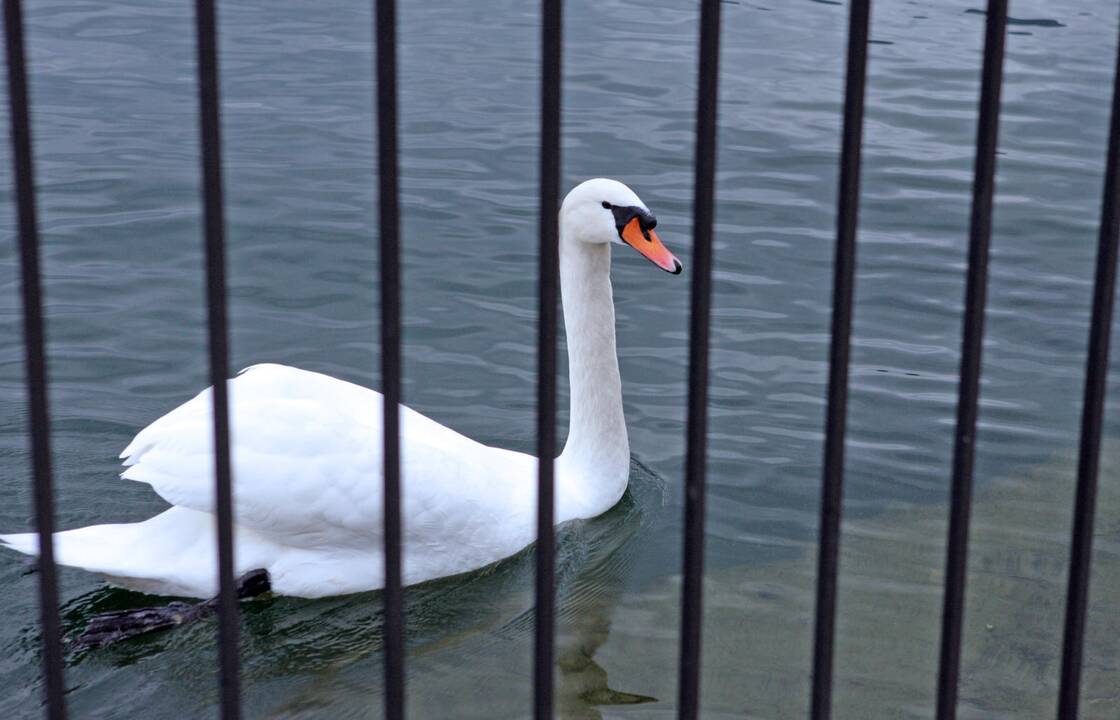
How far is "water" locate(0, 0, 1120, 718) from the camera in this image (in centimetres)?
494

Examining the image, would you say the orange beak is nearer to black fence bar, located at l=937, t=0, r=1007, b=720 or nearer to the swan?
the swan

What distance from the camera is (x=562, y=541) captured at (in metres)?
5.94

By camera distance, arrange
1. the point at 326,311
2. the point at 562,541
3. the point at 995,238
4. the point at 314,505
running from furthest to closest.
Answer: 1. the point at 995,238
2. the point at 326,311
3. the point at 562,541
4. the point at 314,505

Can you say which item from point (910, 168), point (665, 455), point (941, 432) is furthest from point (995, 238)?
point (665, 455)

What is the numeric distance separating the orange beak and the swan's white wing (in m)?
→ 1.18

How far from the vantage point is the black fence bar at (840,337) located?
1.64 meters

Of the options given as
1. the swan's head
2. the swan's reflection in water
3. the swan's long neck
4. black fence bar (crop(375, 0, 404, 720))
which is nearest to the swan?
the swan's reflection in water

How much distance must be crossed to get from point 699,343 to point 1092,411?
1.47 feet

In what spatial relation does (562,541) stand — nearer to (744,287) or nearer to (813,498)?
(813,498)

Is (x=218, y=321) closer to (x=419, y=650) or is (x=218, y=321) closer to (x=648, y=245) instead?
(x=419, y=650)

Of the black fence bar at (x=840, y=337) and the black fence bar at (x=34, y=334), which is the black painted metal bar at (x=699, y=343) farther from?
the black fence bar at (x=34, y=334)

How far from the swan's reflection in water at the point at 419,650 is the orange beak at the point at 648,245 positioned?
41.8 inches

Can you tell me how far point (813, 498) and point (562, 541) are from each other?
98 cm

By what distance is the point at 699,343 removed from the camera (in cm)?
171
